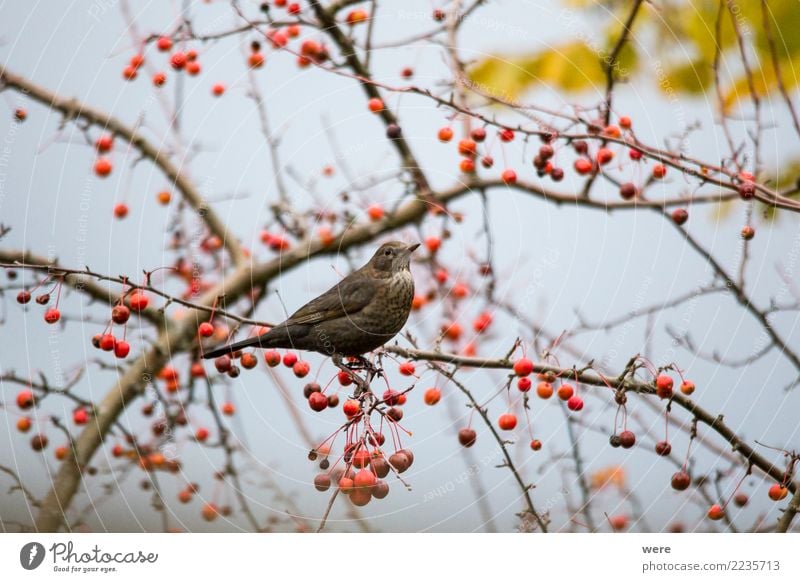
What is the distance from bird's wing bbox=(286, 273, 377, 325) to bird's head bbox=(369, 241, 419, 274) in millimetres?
31

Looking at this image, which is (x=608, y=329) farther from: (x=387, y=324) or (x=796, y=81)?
(x=796, y=81)

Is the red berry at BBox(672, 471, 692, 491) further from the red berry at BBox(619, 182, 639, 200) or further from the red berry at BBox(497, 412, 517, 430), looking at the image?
the red berry at BBox(619, 182, 639, 200)

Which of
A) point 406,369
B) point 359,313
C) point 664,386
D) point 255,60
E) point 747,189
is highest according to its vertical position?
point 255,60

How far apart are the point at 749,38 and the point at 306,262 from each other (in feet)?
3.20

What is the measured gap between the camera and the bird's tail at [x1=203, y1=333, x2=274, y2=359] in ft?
4.70

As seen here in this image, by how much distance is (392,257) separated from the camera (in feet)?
5.12

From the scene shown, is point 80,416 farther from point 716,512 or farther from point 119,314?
point 716,512

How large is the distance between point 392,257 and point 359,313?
11 cm

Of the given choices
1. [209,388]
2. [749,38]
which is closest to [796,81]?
[749,38]

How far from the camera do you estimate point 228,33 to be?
1694 millimetres

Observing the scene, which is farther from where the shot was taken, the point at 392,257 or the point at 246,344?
the point at 392,257

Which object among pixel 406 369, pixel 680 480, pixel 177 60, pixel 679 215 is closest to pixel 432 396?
pixel 406 369

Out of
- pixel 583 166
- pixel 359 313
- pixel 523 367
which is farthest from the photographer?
pixel 583 166
